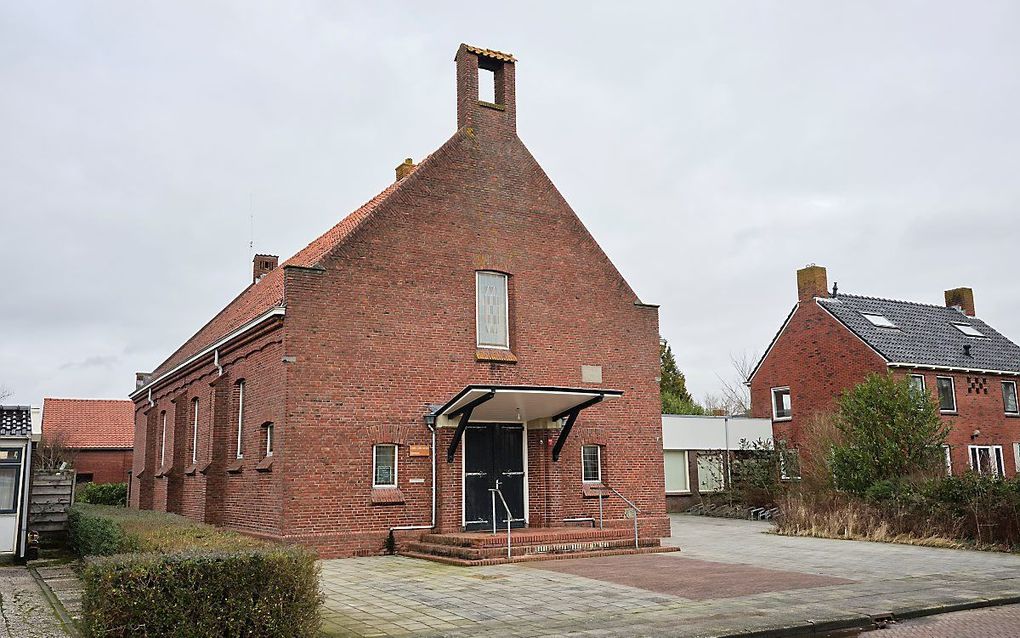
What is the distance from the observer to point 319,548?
16953 mm

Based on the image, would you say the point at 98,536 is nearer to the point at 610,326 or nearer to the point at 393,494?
the point at 393,494

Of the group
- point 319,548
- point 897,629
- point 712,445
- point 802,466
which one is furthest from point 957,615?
point 712,445

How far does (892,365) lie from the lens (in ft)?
104

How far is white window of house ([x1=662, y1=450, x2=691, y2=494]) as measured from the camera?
104ft

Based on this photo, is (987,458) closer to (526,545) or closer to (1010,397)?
(1010,397)

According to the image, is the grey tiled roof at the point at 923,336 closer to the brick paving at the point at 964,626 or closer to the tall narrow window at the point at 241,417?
the brick paving at the point at 964,626

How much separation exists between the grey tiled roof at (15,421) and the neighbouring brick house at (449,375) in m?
3.98

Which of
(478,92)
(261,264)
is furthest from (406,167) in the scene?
(261,264)

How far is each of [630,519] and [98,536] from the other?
36.7 ft

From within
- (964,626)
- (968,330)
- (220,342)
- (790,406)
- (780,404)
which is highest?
(968,330)

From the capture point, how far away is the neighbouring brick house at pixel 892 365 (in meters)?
32.7

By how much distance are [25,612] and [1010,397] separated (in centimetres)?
3570

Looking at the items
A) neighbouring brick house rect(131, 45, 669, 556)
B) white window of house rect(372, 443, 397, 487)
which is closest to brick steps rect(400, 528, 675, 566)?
neighbouring brick house rect(131, 45, 669, 556)

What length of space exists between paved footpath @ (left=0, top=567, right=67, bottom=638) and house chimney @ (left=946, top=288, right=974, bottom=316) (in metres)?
38.2
